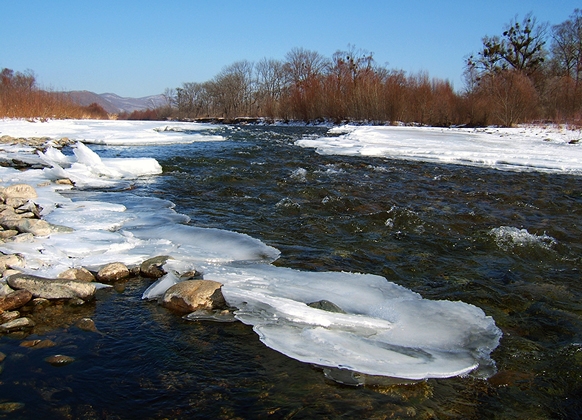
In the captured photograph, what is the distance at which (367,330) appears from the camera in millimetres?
2555

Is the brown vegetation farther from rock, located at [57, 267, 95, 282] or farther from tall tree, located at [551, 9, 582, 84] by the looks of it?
rock, located at [57, 267, 95, 282]

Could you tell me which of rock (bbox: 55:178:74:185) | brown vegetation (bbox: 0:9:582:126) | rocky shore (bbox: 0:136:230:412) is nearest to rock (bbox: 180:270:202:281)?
rocky shore (bbox: 0:136:230:412)

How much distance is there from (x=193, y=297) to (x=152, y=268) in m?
0.76

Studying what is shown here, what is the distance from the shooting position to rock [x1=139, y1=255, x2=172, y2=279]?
3.45m

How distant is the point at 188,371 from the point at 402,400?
108 cm

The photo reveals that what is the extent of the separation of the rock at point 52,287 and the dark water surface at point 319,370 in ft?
0.39

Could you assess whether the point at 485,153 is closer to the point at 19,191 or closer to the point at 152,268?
the point at 152,268

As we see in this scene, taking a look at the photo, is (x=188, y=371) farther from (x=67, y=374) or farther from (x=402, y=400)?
(x=402, y=400)

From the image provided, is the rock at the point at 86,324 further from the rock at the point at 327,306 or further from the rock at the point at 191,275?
the rock at the point at 327,306

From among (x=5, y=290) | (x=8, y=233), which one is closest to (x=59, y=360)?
(x=5, y=290)

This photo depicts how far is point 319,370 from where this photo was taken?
2188 millimetres

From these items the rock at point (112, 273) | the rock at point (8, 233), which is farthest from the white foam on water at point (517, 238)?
the rock at point (8, 233)

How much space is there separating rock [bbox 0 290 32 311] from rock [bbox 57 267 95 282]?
0.31 metres

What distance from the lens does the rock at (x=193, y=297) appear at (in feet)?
9.41
